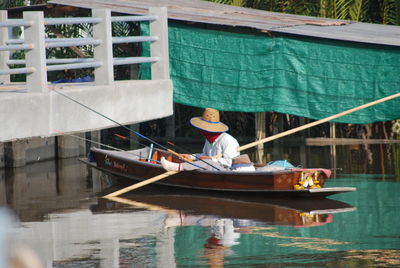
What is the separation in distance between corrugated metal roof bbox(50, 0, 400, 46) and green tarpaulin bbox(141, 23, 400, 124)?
30 centimetres

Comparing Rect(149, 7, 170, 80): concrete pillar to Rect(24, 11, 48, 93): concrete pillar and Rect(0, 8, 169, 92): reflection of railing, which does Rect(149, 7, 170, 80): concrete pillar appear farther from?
Rect(24, 11, 48, 93): concrete pillar

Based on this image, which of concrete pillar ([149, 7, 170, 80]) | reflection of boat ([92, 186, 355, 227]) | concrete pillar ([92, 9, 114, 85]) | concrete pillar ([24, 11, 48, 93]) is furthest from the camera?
concrete pillar ([149, 7, 170, 80])

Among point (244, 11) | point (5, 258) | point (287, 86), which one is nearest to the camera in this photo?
point (5, 258)

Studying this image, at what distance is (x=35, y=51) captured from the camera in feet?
30.2

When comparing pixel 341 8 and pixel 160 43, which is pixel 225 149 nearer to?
pixel 160 43

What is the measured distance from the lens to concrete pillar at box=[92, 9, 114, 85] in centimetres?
1049

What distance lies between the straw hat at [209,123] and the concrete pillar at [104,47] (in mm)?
3528

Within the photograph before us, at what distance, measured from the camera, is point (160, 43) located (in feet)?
40.1

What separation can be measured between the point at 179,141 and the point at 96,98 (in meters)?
10.3

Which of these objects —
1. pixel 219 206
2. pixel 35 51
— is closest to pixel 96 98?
pixel 35 51

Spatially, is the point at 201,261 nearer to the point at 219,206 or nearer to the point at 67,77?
the point at 219,206

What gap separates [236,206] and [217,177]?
740mm

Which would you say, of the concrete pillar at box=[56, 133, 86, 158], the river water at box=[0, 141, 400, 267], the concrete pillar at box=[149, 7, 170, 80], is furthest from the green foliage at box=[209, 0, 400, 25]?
the concrete pillar at box=[149, 7, 170, 80]

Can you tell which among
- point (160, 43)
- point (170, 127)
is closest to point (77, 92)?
point (160, 43)
